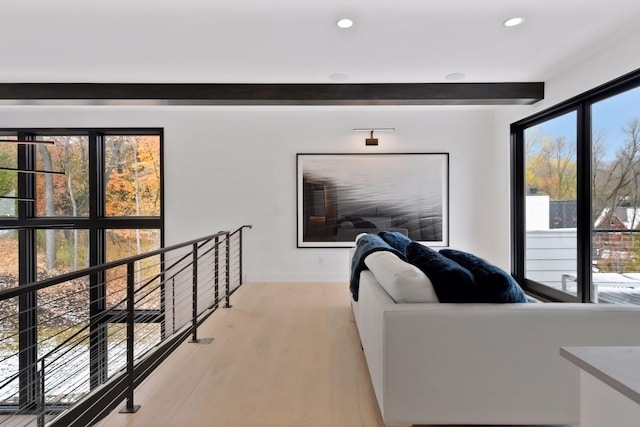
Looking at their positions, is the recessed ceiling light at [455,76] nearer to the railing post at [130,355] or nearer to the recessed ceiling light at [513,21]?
the recessed ceiling light at [513,21]

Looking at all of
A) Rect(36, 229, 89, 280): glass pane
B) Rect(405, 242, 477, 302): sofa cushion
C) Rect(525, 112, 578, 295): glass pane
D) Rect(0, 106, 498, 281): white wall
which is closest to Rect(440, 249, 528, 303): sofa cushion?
Rect(405, 242, 477, 302): sofa cushion

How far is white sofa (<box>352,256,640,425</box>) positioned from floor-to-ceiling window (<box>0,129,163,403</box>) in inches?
167

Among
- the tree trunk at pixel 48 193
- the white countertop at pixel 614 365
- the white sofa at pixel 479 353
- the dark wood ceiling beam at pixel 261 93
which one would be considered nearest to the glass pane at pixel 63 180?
the tree trunk at pixel 48 193

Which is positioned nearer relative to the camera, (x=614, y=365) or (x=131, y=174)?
(x=614, y=365)

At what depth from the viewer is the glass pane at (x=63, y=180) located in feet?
15.9

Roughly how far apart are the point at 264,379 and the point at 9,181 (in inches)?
201

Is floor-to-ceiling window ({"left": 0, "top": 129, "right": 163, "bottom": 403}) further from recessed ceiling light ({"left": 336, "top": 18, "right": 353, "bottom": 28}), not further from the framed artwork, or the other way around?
recessed ceiling light ({"left": 336, "top": 18, "right": 353, "bottom": 28})

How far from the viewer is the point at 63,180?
4.84 meters

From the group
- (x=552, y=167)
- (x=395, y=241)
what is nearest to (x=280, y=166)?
(x=395, y=241)

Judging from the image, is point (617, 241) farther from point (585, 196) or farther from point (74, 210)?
point (74, 210)

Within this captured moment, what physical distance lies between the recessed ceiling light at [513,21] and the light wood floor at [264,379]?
8.83 ft

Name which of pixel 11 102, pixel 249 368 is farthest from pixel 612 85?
pixel 11 102

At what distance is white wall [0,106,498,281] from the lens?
4.84 meters

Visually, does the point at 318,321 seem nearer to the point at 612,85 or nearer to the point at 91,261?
the point at 612,85
